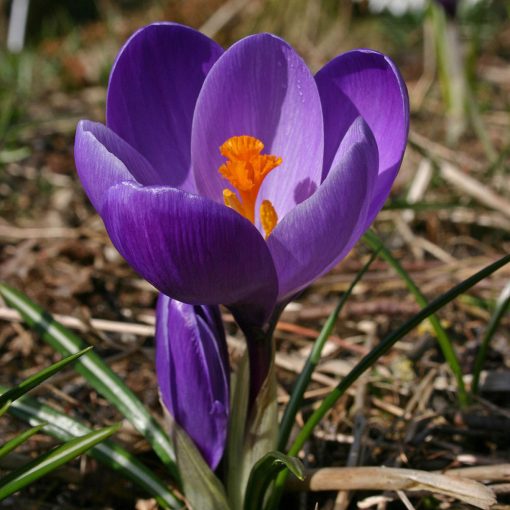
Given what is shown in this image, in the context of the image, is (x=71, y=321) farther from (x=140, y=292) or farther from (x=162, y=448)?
(x=162, y=448)

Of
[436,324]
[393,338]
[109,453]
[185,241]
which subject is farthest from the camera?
[436,324]

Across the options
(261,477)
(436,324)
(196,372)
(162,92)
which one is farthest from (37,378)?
(436,324)

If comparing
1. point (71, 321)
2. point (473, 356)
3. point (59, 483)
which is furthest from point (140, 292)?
point (473, 356)

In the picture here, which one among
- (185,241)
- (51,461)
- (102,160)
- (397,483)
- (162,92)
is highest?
(162,92)

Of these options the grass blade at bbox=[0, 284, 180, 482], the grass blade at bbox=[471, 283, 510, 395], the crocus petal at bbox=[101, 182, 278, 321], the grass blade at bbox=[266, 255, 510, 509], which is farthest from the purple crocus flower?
the grass blade at bbox=[471, 283, 510, 395]

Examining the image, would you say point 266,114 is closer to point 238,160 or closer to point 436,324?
point 238,160

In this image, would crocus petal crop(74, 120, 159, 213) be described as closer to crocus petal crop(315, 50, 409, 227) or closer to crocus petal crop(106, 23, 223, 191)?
crocus petal crop(106, 23, 223, 191)

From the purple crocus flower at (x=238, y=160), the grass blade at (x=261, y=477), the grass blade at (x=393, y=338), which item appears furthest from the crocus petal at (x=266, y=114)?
the grass blade at (x=261, y=477)
